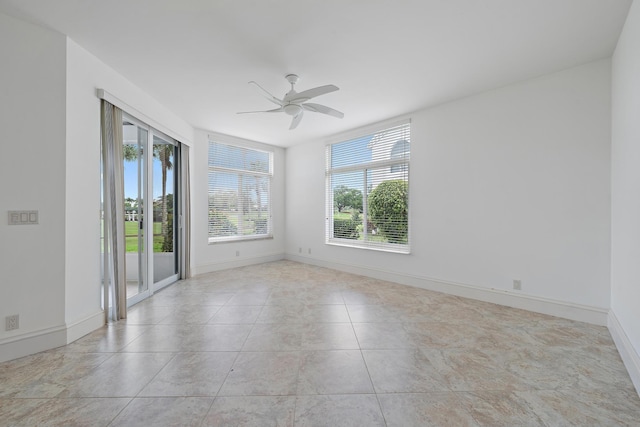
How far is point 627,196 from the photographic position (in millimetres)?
2225

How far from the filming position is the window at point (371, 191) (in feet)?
15.1

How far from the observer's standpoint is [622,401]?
171cm

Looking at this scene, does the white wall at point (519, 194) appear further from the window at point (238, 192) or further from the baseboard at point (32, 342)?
the baseboard at point (32, 342)

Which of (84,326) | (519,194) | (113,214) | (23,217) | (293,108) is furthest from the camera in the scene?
(519,194)

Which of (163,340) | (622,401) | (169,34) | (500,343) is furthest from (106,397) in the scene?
(622,401)

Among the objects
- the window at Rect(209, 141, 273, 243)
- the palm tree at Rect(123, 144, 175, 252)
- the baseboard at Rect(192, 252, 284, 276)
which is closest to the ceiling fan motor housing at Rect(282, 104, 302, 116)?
the palm tree at Rect(123, 144, 175, 252)

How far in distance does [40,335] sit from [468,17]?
15.1ft

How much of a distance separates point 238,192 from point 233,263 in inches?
61.9

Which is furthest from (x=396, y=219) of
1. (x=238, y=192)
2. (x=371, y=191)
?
(x=238, y=192)

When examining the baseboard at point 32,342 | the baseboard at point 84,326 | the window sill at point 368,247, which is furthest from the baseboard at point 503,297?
the baseboard at point 32,342

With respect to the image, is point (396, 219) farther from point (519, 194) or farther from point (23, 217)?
point (23, 217)

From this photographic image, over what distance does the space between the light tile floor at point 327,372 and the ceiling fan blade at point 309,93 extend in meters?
2.52

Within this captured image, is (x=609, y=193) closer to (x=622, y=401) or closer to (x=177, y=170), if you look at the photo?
(x=622, y=401)

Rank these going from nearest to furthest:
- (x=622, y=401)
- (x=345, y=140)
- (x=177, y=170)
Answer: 1. (x=622, y=401)
2. (x=177, y=170)
3. (x=345, y=140)
